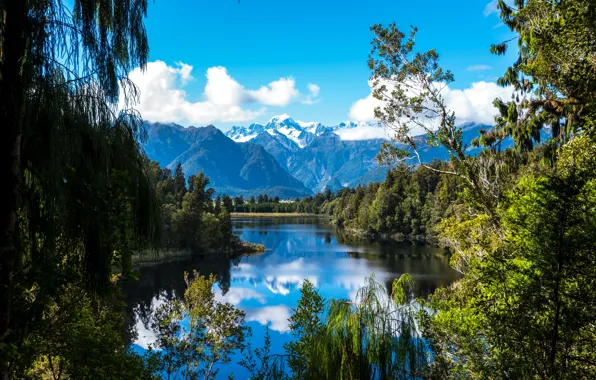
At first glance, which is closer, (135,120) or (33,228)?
(33,228)

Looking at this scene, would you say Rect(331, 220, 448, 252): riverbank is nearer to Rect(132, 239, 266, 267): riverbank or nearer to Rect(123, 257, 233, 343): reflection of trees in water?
Rect(132, 239, 266, 267): riverbank

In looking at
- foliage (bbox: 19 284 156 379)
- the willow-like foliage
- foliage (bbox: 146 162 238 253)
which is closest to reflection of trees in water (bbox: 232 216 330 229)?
foliage (bbox: 146 162 238 253)

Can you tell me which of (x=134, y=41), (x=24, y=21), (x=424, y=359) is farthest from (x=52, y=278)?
(x=424, y=359)

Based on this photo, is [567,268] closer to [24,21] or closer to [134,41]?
[134,41]

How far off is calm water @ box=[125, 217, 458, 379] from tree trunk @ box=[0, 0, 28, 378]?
1770 cm

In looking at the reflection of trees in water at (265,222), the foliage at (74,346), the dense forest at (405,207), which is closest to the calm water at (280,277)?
the dense forest at (405,207)

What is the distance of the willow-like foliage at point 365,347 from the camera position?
476 cm

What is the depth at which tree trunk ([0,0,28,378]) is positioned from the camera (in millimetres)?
2691

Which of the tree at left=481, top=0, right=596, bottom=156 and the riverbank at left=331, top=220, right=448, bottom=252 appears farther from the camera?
the riverbank at left=331, top=220, right=448, bottom=252

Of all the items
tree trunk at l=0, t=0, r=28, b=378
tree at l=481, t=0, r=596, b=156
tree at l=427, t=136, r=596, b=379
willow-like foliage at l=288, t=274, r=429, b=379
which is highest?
tree at l=481, t=0, r=596, b=156

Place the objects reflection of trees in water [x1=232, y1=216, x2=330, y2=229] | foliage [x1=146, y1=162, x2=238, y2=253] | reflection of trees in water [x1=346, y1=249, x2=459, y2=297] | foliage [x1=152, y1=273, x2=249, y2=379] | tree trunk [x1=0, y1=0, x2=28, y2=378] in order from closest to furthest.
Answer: tree trunk [x1=0, y1=0, x2=28, y2=378]
foliage [x1=152, y1=273, x2=249, y2=379]
reflection of trees in water [x1=346, y1=249, x2=459, y2=297]
foliage [x1=146, y1=162, x2=238, y2=253]
reflection of trees in water [x1=232, y1=216, x2=330, y2=229]

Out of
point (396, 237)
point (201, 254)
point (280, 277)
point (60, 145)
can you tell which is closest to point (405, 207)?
point (396, 237)

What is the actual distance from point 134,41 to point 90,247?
1.98 meters

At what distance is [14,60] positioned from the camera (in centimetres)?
291
